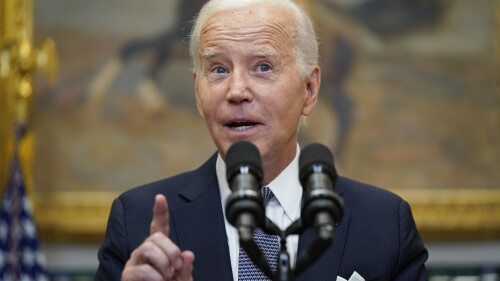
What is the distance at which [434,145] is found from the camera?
7.85 m

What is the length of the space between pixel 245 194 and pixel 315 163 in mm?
252

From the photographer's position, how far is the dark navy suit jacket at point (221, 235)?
362 centimetres

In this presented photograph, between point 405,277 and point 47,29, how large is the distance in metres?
4.84

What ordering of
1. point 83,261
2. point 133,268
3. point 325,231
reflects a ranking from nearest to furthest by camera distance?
1. point 325,231
2. point 133,268
3. point 83,261

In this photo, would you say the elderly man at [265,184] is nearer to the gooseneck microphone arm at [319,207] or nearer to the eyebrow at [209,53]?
the eyebrow at [209,53]

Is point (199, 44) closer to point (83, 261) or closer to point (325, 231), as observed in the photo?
point (325, 231)

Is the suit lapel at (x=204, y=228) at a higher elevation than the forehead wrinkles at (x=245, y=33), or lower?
lower

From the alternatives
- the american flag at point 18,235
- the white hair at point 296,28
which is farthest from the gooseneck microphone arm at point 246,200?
the american flag at point 18,235

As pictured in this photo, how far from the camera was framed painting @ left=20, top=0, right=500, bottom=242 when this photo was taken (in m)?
7.76

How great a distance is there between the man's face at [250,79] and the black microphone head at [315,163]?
2.70 ft

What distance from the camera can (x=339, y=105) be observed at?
25.7ft

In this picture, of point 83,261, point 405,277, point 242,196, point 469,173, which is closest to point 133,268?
point 242,196

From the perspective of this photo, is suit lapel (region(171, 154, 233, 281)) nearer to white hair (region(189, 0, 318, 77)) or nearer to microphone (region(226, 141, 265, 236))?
white hair (region(189, 0, 318, 77))

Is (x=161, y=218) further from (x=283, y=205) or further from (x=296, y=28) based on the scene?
(x=296, y=28)
